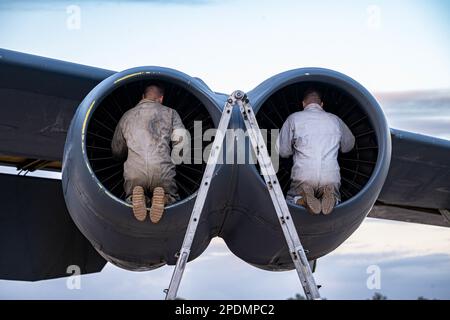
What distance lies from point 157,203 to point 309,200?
3.33 feet

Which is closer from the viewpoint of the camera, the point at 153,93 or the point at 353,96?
the point at 153,93

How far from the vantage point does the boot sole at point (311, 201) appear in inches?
224

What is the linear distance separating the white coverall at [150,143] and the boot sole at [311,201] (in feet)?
2.73

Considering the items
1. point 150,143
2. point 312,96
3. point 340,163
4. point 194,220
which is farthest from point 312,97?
point 194,220

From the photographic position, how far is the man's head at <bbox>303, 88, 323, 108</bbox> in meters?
6.04

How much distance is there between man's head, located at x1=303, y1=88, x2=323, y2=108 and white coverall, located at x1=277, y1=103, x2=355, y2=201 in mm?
37

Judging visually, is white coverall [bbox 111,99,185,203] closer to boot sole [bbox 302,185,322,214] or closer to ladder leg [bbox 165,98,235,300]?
ladder leg [bbox 165,98,235,300]

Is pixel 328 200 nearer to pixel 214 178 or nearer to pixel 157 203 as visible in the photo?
pixel 214 178

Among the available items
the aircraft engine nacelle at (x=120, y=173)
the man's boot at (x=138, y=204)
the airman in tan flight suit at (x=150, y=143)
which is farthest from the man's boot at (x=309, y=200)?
the man's boot at (x=138, y=204)

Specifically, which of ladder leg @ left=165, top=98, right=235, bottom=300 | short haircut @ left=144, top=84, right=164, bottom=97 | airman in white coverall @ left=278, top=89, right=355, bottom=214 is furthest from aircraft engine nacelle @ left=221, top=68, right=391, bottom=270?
ladder leg @ left=165, top=98, right=235, bottom=300

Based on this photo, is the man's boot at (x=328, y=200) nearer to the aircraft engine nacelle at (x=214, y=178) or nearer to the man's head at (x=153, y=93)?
the aircraft engine nacelle at (x=214, y=178)

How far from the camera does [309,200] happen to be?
18.6 feet

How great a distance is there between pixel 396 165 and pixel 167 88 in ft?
11.9
